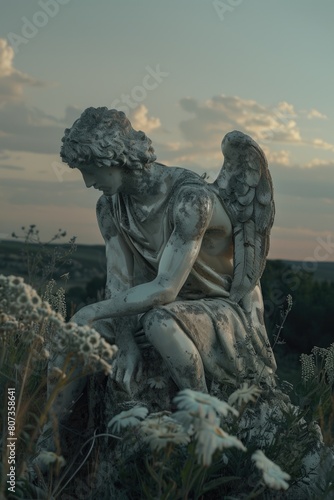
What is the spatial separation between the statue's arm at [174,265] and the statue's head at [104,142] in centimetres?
45

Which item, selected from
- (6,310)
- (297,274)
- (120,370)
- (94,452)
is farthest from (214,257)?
(297,274)

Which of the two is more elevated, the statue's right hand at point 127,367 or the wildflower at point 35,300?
the wildflower at point 35,300

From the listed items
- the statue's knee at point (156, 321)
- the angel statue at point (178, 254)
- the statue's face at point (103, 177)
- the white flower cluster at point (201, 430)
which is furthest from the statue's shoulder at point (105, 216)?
the white flower cluster at point (201, 430)

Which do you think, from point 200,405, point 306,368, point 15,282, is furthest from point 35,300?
point 306,368

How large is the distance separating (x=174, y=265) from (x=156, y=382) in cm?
78

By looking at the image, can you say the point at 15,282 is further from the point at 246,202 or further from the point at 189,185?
the point at 246,202

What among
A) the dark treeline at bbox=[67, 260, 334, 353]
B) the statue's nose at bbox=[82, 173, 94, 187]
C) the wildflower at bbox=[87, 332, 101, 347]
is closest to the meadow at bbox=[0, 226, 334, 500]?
the wildflower at bbox=[87, 332, 101, 347]

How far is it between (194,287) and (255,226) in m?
0.63

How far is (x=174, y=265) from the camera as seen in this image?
19.8 feet

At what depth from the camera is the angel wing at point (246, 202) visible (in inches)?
260

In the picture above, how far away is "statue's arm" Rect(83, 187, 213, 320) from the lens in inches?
235

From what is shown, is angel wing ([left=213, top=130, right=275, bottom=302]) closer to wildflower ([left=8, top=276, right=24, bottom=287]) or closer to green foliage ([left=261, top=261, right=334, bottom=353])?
wildflower ([left=8, top=276, right=24, bottom=287])

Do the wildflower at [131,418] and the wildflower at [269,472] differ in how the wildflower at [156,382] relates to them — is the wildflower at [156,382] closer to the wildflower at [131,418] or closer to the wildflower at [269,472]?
the wildflower at [131,418]

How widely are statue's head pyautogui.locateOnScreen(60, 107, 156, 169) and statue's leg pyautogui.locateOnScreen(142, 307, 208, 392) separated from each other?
1036 millimetres
